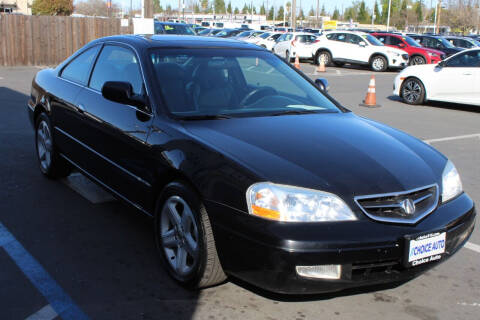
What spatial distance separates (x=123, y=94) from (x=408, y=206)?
218 centimetres

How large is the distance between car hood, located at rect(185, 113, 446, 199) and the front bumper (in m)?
0.25

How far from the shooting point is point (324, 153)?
11.4 feet

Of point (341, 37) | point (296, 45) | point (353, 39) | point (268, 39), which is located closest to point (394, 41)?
point (353, 39)

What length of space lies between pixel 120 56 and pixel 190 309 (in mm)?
2378

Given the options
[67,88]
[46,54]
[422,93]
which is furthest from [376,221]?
[46,54]

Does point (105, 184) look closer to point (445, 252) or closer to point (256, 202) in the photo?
point (256, 202)

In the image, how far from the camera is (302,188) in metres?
3.07

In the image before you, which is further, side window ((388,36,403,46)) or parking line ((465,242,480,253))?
side window ((388,36,403,46))

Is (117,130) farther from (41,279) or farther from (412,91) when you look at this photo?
(412,91)

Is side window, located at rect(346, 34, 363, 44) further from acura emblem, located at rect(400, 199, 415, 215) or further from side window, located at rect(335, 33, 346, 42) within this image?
acura emblem, located at rect(400, 199, 415, 215)

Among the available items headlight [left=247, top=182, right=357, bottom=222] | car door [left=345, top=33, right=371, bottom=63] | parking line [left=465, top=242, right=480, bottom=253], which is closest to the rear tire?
headlight [left=247, top=182, right=357, bottom=222]

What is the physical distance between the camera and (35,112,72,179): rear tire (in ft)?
18.9

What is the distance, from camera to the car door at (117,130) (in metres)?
3.99

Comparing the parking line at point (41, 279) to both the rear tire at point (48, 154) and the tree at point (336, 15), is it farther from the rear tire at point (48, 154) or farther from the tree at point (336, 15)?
the tree at point (336, 15)
